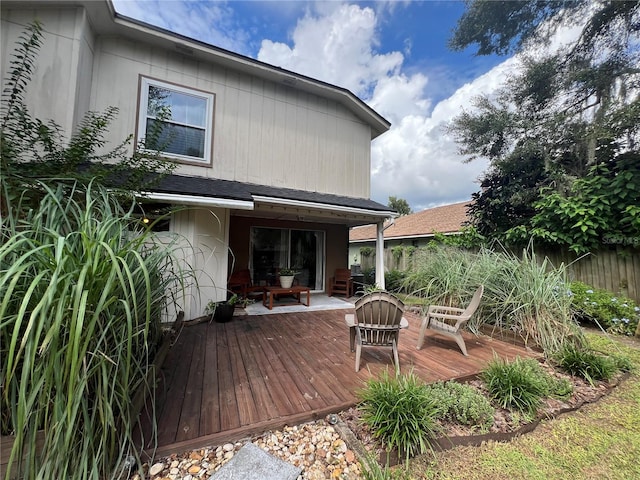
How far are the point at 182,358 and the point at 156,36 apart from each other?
6.52 m

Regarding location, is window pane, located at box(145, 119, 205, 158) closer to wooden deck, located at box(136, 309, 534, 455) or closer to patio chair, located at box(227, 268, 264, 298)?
patio chair, located at box(227, 268, 264, 298)

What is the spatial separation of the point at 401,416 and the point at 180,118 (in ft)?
22.5

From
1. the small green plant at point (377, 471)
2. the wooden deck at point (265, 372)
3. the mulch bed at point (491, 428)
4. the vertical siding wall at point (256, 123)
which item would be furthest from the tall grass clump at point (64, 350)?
the vertical siding wall at point (256, 123)

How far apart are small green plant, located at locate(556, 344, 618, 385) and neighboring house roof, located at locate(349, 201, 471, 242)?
9.52m

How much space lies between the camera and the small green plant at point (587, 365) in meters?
3.09

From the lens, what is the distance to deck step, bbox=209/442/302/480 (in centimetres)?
168

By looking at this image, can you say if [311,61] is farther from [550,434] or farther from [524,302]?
[550,434]

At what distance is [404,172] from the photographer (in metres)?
21.9

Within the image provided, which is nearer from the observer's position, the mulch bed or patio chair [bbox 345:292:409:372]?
the mulch bed

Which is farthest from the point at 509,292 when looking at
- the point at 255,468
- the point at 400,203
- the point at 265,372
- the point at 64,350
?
the point at 400,203

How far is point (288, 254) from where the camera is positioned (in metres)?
8.39

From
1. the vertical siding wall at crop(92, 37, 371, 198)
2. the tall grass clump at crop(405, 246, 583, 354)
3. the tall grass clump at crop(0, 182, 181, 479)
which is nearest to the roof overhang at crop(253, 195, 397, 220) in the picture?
the vertical siding wall at crop(92, 37, 371, 198)

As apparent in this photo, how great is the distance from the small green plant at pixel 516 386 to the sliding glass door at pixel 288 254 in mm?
6327

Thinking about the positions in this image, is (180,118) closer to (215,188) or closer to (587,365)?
(215,188)
